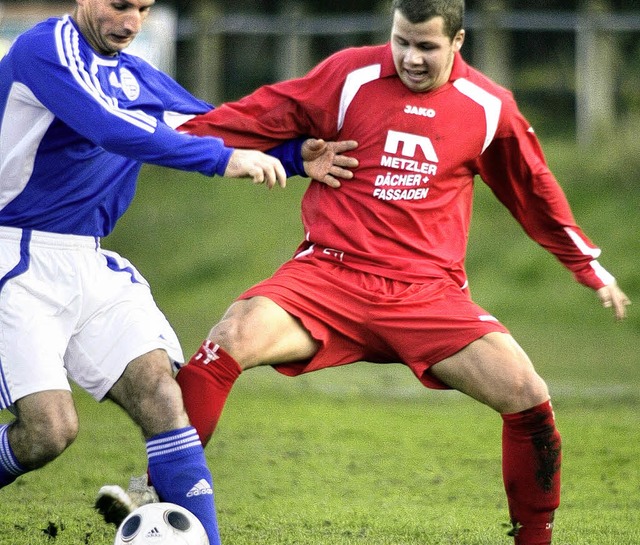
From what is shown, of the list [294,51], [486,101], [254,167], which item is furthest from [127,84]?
[294,51]

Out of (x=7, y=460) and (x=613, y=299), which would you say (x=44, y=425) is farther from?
(x=613, y=299)

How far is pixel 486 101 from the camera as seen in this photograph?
19.6ft

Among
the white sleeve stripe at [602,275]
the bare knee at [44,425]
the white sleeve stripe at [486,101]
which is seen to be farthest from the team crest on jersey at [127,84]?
the white sleeve stripe at [602,275]

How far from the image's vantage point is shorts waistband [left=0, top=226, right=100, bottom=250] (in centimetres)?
552

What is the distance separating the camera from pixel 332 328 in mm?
5699

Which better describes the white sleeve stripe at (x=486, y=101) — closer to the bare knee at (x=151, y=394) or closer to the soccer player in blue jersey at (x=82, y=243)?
the soccer player in blue jersey at (x=82, y=243)

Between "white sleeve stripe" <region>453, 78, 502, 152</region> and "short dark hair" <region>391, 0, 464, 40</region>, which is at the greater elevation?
"short dark hair" <region>391, 0, 464, 40</region>

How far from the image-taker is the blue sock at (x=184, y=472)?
5.18 meters

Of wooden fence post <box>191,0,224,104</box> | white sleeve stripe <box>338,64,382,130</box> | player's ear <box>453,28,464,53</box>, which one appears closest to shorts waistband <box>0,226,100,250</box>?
white sleeve stripe <box>338,64,382,130</box>

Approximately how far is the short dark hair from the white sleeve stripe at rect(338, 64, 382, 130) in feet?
1.10

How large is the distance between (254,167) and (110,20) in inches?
35.9

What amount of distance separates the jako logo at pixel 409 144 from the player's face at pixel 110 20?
4.14 ft

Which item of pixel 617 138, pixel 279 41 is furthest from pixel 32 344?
pixel 279 41

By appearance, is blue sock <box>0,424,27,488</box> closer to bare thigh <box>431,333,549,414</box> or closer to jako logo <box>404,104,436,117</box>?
bare thigh <box>431,333,549,414</box>
